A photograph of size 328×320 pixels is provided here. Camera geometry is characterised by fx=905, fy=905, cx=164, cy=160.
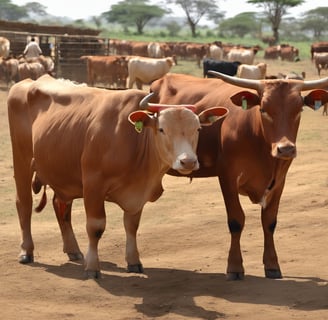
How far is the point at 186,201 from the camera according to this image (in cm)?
1216

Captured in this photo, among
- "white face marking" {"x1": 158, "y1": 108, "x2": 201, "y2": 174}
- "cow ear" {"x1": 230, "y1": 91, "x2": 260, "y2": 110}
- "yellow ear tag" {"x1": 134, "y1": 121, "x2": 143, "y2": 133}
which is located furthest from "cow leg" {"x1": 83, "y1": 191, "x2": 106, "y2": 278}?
"cow ear" {"x1": 230, "y1": 91, "x2": 260, "y2": 110}

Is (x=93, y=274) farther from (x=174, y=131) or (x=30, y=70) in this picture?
(x=30, y=70)

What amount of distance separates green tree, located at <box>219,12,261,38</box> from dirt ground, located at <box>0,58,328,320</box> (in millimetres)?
82314

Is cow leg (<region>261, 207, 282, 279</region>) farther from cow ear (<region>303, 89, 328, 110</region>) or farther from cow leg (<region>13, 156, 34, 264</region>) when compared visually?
cow leg (<region>13, 156, 34, 264</region>)

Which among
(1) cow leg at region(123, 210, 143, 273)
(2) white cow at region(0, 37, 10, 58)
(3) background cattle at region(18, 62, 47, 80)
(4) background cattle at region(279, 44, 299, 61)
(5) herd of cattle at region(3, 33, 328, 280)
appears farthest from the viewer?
(4) background cattle at region(279, 44, 299, 61)

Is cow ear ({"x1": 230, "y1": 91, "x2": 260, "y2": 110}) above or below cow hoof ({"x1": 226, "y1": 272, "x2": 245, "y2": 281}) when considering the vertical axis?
above

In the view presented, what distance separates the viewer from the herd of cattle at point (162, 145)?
7.36 m

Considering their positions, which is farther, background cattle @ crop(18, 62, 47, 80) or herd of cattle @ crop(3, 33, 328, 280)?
background cattle @ crop(18, 62, 47, 80)

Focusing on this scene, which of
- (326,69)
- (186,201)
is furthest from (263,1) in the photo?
(186,201)

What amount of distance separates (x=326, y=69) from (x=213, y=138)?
119ft

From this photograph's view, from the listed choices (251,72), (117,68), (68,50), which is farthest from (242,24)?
(251,72)

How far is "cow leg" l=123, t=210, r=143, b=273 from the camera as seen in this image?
8133 millimetres

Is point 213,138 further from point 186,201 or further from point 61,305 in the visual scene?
point 186,201

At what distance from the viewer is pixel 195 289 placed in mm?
7445
